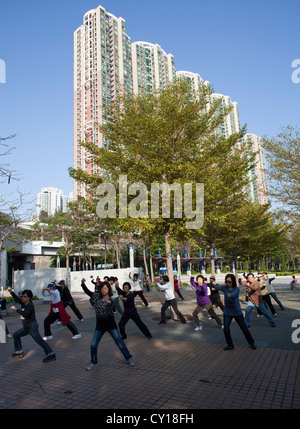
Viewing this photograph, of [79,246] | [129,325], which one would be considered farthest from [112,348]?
[79,246]

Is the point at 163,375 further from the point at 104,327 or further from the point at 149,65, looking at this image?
the point at 149,65

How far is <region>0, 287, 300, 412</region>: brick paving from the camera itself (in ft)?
14.1

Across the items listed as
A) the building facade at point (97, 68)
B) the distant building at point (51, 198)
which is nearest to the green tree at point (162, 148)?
the building facade at point (97, 68)

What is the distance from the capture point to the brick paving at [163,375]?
431 cm

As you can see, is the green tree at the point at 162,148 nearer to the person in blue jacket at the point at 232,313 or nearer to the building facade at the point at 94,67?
the person in blue jacket at the point at 232,313

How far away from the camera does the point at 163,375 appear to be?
17.6ft

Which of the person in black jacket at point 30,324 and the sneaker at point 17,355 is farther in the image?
the sneaker at point 17,355

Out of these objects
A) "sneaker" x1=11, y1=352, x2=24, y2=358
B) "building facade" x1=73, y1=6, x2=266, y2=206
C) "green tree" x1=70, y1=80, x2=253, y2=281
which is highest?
"building facade" x1=73, y1=6, x2=266, y2=206

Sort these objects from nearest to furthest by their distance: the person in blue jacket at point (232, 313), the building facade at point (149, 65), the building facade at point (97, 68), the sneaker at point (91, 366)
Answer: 1. the sneaker at point (91, 366)
2. the person in blue jacket at point (232, 313)
3. the building facade at point (97, 68)
4. the building facade at point (149, 65)

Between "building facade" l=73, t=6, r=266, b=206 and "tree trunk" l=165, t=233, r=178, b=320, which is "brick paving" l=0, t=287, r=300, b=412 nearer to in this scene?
"tree trunk" l=165, t=233, r=178, b=320

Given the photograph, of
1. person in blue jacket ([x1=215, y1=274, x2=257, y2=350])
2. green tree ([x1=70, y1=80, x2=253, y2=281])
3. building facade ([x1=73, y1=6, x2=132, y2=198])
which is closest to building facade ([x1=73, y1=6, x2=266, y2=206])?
building facade ([x1=73, y1=6, x2=132, y2=198])

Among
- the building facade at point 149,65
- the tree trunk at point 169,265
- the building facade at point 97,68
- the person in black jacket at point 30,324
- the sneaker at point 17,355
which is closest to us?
the person in black jacket at point 30,324

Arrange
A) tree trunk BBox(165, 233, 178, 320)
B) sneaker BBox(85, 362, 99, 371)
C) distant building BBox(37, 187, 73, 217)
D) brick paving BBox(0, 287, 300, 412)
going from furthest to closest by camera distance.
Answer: distant building BBox(37, 187, 73, 217) → tree trunk BBox(165, 233, 178, 320) → sneaker BBox(85, 362, 99, 371) → brick paving BBox(0, 287, 300, 412)
